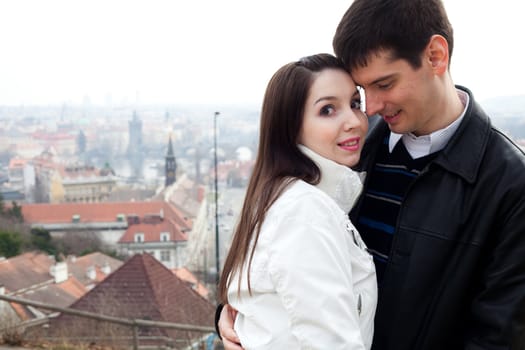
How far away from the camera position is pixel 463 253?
1056mm

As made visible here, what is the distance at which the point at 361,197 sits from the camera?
1322 millimetres

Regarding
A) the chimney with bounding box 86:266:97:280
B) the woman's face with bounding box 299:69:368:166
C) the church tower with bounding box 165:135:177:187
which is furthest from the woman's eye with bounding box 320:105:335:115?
the church tower with bounding box 165:135:177:187

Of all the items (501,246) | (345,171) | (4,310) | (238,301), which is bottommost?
(4,310)

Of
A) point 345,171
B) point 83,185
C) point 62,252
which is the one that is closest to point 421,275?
point 345,171

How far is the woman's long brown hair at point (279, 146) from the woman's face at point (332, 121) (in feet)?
0.06

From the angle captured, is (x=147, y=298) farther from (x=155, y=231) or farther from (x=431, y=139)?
(x=155, y=231)

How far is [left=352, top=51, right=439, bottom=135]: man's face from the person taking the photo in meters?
1.17

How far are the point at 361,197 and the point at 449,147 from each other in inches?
10.8

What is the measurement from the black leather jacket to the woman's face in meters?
0.16

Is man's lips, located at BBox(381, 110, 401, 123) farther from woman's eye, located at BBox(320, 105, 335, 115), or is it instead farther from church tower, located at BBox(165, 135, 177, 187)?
church tower, located at BBox(165, 135, 177, 187)

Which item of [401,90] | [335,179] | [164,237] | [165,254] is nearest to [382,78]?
[401,90]

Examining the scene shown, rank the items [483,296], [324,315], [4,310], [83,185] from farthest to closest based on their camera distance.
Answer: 1. [83,185]
2. [4,310]
3. [483,296]
4. [324,315]

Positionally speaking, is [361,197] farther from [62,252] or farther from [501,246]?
[62,252]

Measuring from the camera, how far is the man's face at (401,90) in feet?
3.85
